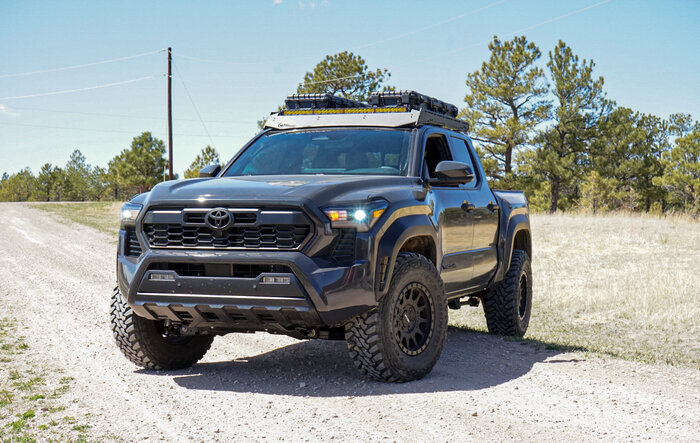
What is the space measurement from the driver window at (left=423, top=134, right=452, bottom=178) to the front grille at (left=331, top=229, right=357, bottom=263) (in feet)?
6.27

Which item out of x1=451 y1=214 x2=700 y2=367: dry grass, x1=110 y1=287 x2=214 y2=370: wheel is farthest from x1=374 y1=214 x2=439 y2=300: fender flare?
x1=451 y1=214 x2=700 y2=367: dry grass

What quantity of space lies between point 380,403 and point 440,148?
291cm

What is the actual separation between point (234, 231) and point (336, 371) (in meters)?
1.66

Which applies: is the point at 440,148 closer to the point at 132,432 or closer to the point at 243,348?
the point at 243,348

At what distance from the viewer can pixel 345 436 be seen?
414cm

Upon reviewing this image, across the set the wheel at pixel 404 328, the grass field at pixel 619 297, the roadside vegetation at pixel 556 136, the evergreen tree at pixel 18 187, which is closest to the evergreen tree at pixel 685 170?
the roadside vegetation at pixel 556 136

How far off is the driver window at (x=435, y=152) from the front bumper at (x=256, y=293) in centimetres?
212

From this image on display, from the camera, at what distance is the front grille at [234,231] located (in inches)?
190

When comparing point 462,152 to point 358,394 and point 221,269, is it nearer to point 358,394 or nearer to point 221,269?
point 358,394

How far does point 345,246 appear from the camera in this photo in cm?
490

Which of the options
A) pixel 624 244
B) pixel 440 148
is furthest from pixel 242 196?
pixel 624 244

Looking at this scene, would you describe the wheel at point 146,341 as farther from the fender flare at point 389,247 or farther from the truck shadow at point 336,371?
the fender flare at point 389,247

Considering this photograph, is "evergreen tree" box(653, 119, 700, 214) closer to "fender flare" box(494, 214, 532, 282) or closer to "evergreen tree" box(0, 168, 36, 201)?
"fender flare" box(494, 214, 532, 282)

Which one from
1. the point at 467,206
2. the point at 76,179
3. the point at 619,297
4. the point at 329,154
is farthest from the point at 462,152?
the point at 76,179
